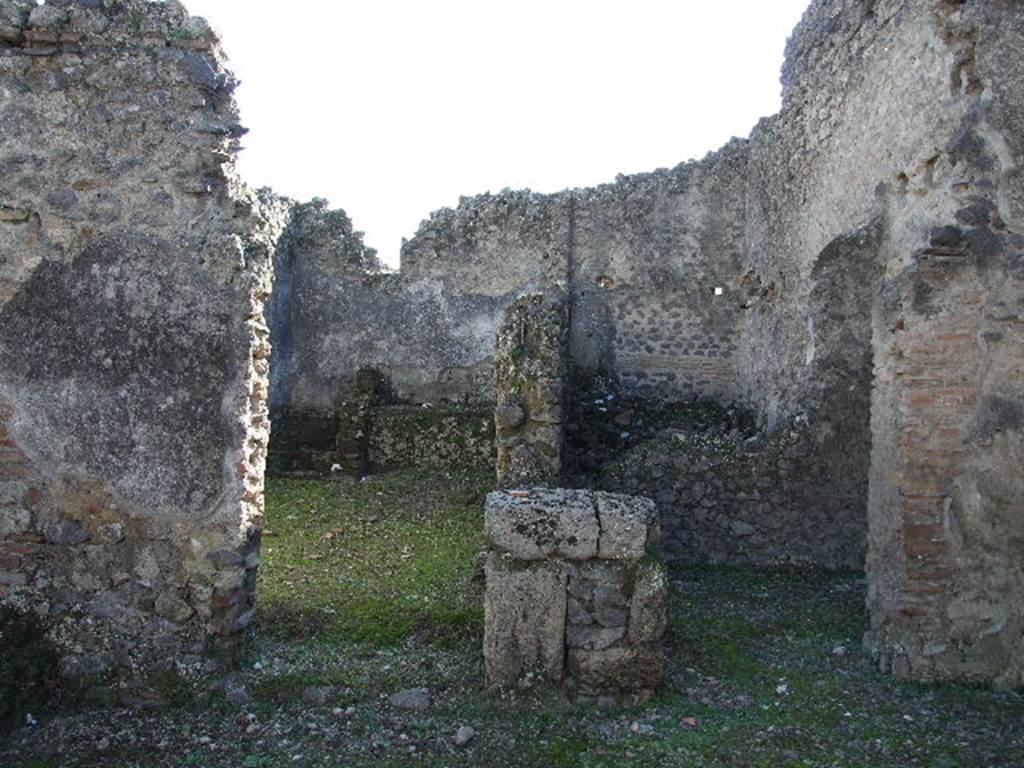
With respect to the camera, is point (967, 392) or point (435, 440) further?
point (435, 440)

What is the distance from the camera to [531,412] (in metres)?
6.37

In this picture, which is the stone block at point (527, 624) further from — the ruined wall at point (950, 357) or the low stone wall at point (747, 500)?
the low stone wall at point (747, 500)

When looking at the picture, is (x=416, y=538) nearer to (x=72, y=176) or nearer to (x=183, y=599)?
A: (x=183, y=599)

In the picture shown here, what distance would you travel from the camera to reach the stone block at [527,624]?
4.52 m

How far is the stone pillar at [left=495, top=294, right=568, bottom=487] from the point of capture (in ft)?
20.8

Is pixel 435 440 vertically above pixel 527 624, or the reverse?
pixel 435 440

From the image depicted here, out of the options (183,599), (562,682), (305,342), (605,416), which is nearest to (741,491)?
(605,416)


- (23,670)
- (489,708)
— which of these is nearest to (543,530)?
(489,708)

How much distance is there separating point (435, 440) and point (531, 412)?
5.03 metres

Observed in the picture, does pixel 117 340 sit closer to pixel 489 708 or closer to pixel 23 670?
pixel 23 670

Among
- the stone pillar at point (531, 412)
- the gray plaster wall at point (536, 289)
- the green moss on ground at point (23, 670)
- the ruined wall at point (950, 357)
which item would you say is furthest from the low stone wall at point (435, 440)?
the green moss on ground at point (23, 670)

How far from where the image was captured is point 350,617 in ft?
17.7

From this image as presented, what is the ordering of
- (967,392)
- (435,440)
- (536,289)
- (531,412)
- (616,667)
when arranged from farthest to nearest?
(536,289)
(435,440)
(531,412)
(967,392)
(616,667)

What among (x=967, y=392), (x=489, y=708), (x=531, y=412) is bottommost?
(x=489, y=708)
